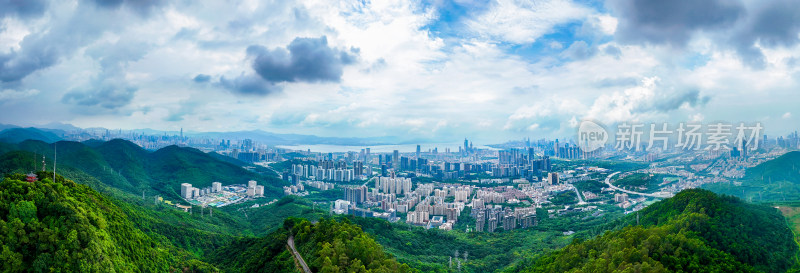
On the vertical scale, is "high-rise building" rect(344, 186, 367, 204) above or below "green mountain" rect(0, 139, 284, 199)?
below

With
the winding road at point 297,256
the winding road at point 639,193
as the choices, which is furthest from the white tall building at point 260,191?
the winding road at point 639,193

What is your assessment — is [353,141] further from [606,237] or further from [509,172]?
[606,237]

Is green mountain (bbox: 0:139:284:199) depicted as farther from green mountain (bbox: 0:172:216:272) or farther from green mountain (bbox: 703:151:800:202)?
green mountain (bbox: 703:151:800:202)

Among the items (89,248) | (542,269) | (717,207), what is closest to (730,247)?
(717,207)

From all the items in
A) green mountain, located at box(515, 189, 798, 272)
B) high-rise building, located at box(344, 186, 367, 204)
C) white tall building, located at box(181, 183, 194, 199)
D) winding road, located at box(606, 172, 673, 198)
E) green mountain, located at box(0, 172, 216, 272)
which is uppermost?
green mountain, located at box(0, 172, 216, 272)

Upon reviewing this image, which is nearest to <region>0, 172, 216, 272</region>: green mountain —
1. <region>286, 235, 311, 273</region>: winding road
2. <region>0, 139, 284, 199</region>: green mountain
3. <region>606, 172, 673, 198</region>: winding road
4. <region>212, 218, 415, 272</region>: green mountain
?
<region>212, 218, 415, 272</region>: green mountain

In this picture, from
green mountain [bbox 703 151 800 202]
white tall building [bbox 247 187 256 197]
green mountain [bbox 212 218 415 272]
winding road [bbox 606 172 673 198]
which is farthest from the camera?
white tall building [bbox 247 187 256 197]
